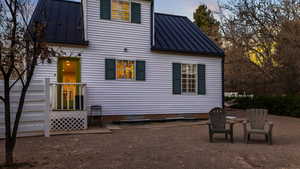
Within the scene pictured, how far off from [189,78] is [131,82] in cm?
294

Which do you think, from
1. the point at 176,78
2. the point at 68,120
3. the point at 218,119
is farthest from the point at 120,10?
the point at 218,119

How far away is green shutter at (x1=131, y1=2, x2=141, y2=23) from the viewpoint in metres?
10.2

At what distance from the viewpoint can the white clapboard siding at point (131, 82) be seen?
941 cm

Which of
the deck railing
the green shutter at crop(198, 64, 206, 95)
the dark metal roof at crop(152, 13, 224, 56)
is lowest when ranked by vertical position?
the deck railing

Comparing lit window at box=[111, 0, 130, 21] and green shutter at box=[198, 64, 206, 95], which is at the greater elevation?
lit window at box=[111, 0, 130, 21]

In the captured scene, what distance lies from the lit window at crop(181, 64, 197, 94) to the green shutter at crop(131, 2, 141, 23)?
10.00 feet

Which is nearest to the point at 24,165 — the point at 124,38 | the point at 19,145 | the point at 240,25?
the point at 19,145

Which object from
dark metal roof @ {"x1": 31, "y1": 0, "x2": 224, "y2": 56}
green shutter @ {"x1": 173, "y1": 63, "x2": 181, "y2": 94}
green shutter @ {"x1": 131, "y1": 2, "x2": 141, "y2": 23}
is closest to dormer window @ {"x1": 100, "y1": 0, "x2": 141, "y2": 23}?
green shutter @ {"x1": 131, "y1": 2, "x2": 141, "y2": 23}

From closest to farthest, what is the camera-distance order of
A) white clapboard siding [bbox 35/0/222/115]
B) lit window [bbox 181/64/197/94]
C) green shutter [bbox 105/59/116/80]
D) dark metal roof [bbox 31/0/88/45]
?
dark metal roof [bbox 31/0/88/45]
white clapboard siding [bbox 35/0/222/115]
green shutter [bbox 105/59/116/80]
lit window [bbox 181/64/197/94]

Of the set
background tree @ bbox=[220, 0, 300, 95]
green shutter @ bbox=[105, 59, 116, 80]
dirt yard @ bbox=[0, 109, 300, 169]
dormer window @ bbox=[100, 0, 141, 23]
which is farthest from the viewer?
background tree @ bbox=[220, 0, 300, 95]

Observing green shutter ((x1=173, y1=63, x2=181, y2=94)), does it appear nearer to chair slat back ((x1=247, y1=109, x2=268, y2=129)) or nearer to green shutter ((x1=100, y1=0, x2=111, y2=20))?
green shutter ((x1=100, y1=0, x2=111, y2=20))

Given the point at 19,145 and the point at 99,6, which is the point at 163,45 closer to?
the point at 99,6

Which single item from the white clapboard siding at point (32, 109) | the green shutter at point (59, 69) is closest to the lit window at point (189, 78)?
the green shutter at point (59, 69)

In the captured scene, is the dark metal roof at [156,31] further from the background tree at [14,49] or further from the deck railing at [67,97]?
the background tree at [14,49]
